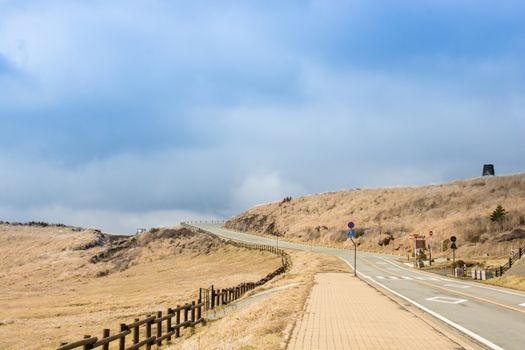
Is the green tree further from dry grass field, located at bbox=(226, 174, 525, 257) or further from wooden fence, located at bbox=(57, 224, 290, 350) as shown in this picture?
wooden fence, located at bbox=(57, 224, 290, 350)

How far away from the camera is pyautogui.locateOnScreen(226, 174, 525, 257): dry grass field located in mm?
77562

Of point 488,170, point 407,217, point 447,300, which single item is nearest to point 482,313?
point 447,300

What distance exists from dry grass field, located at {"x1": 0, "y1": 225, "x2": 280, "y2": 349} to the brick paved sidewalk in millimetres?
16390

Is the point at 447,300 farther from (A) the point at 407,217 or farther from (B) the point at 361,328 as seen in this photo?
(A) the point at 407,217

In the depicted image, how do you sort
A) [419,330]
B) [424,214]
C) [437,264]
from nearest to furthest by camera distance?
[419,330] < [437,264] < [424,214]

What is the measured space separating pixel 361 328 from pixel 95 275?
76018 millimetres

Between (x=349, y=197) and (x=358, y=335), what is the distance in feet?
446

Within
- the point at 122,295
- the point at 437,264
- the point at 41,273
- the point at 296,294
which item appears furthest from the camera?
the point at 41,273

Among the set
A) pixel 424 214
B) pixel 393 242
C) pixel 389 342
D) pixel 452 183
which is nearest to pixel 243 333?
pixel 389 342

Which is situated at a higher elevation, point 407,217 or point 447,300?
point 407,217

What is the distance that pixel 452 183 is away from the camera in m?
129

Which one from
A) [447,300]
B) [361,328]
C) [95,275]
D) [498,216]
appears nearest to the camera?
[361,328]

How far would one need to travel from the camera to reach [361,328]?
13.9 m

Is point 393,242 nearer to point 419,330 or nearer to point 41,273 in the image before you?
point 41,273
